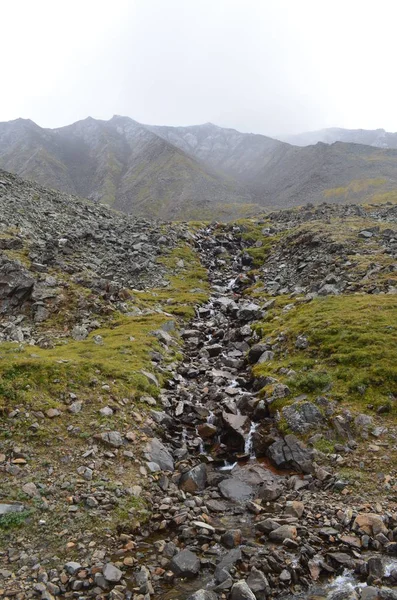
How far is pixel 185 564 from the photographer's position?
11953 millimetres

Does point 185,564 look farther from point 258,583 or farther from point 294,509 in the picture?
point 294,509

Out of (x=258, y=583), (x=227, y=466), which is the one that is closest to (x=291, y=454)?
(x=227, y=466)

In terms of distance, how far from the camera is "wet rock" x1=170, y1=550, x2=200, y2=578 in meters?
11.7

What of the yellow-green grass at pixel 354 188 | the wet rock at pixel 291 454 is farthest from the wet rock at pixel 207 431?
the yellow-green grass at pixel 354 188

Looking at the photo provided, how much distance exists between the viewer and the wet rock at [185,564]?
11.7 m

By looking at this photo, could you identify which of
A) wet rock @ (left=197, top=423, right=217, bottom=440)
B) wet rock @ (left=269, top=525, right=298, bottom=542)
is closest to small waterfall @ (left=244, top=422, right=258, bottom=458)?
wet rock @ (left=197, top=423, right=217, bottom=440)

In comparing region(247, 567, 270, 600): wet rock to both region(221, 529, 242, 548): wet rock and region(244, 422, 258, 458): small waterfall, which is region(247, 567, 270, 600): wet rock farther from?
region(244, 422, 258, 458): small waterfall

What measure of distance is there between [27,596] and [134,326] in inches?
877

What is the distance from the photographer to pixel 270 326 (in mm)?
32094

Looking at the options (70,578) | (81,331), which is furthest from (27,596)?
(81,331)

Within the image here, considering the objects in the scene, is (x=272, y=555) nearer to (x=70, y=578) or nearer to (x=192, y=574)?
(x=192, y=574)

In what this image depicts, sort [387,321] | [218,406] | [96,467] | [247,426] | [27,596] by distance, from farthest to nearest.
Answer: [387,321]
[218,406]
[247,426]
[96,467]
[27,596]

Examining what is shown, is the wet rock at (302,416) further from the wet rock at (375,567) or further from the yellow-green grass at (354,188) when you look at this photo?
the yellow-green grass at (354,188)

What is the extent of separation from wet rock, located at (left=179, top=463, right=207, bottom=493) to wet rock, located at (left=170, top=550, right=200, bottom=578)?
12.2ft
